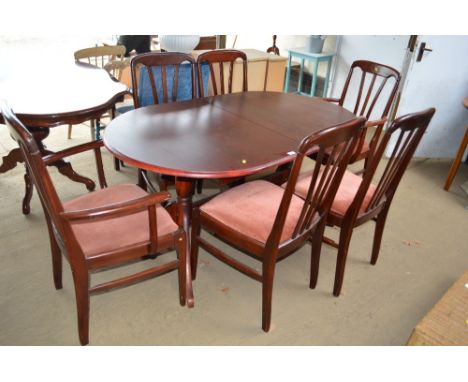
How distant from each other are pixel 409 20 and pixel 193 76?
1261 millimetres

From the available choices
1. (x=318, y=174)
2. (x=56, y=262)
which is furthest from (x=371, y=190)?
(x=56, y=262)

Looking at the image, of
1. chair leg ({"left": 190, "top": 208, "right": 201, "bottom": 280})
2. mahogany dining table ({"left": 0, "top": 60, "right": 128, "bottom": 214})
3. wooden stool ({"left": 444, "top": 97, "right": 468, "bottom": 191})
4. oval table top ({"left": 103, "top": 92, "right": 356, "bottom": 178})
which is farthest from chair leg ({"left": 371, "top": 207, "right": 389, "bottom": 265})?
mahogany dining table ({"left": 0, "top": 60, "right": 128, "bottom": 214})

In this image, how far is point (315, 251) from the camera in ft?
6.05

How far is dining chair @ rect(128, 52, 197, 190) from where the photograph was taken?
90.2 inches

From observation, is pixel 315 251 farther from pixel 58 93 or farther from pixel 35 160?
pixel 58 93

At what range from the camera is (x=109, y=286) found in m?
1.50

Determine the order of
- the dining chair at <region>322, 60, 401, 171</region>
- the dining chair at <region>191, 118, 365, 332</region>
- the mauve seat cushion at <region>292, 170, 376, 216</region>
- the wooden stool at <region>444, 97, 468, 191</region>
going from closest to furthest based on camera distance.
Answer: the dining chair at <region>191, 118, 365, 332</region>
the mauve seat cushion at <region>292, 170, 376, 216</region>
the dining chair at <region>322, 60, 401, 171</region>
the wooden stool at <region>444, 97, 468, 191</region>

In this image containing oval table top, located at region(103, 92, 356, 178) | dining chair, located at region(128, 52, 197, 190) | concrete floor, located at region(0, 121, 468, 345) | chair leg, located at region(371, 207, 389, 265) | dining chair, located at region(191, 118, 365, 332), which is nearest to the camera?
dining chair, located at region(191, 118, 365, 332)

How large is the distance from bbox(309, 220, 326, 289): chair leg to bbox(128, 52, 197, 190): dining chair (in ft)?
2.96

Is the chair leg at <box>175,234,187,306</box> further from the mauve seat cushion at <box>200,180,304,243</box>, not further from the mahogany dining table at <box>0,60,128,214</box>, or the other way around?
the mahogany dining table at <box>0,60,128,214</box>

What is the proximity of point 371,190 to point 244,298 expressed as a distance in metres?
0.83

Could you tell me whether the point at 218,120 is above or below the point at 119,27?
below

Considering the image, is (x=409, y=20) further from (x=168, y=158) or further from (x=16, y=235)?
(x=16, y=235)

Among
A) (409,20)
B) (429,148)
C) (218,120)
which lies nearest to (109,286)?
(218,120)
